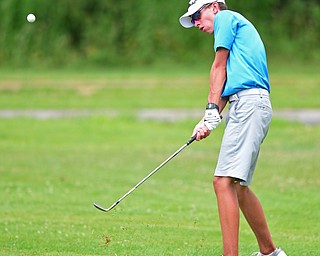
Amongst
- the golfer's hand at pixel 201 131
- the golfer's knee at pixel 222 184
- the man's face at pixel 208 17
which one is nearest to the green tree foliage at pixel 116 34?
the man's face at pixel 208 17

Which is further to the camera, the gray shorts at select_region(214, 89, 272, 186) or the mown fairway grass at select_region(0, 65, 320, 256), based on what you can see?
the mown fairway grass at select_region(0, 65, 320, 256)

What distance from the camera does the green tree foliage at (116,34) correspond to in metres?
37.2

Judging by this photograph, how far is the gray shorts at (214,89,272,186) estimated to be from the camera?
26.2 feet

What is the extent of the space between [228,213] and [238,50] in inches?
51.1

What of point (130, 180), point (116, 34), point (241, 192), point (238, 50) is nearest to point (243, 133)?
point (241, 192)

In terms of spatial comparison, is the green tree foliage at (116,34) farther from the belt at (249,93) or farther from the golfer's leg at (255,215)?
the belt at (249,93)

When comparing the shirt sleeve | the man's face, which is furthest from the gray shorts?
the man's face

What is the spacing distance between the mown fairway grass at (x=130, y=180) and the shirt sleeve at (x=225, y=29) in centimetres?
208

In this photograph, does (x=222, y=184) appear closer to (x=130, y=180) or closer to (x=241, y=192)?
(x=241, y=192)

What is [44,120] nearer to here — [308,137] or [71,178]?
[308,137]

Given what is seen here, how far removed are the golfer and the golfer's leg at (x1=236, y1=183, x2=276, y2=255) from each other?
0.09m

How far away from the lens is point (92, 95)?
99.6ft

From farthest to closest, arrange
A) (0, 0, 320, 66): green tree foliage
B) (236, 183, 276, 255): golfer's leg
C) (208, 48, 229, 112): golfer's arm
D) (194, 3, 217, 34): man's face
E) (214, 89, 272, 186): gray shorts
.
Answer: (0, 0, 320, 66): green tree foliage < (236, 183, 276, 255): golfer's leg < (194, 3, 217, 34): man's face < (208, 48, 229, 112): golfer's arm < (214, 89, 272, 186): gray shorts

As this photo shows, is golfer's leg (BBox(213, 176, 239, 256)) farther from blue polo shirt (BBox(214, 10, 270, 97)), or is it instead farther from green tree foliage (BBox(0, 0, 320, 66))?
green tree foliage (BBox(0, 0, 320, 66))
